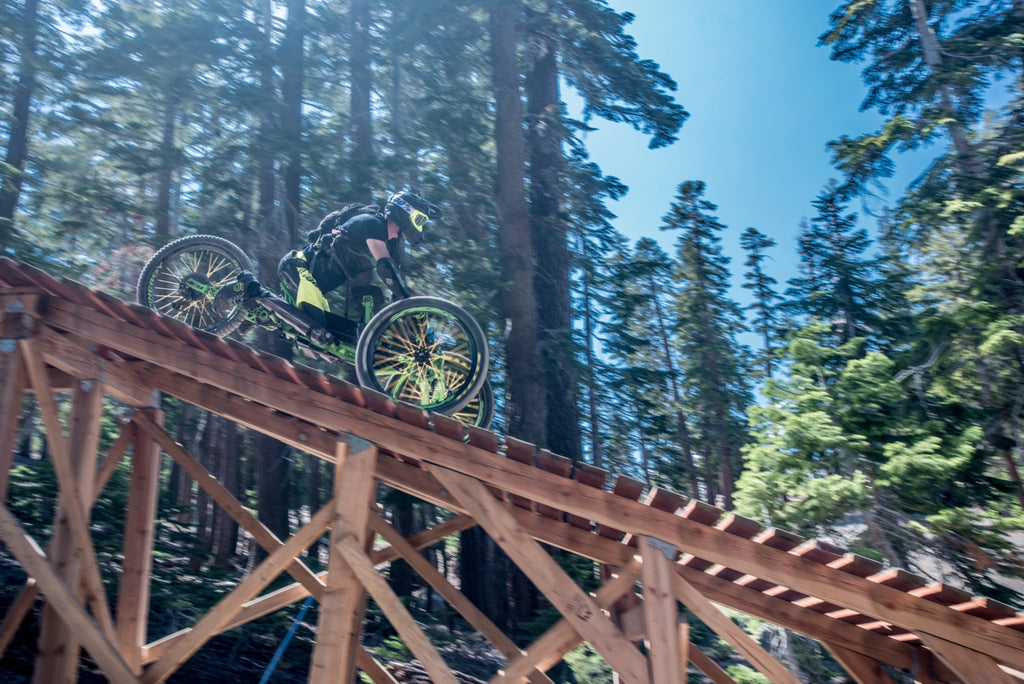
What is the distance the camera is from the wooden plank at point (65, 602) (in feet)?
16.1

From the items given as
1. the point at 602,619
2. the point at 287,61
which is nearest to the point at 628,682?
the point at 602,619

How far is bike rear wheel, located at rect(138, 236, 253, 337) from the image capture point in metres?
7.74

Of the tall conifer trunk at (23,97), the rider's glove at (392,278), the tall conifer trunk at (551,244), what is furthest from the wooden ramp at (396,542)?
the tall conifer trunk at (23,97)

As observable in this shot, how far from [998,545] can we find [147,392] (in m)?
9.06

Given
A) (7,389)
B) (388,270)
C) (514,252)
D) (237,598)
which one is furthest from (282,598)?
(514,252)

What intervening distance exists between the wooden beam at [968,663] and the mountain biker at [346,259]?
479cm

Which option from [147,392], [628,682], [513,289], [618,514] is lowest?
[628,682]

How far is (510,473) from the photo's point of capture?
16.8 feet

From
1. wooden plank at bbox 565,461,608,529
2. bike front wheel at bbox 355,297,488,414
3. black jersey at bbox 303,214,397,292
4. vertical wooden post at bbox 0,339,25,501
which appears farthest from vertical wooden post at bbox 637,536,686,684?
vertical wooden post at bbox 0,339,25,501

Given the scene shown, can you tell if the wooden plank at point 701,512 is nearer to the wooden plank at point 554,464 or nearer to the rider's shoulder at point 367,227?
the wooden plank at point 554,464

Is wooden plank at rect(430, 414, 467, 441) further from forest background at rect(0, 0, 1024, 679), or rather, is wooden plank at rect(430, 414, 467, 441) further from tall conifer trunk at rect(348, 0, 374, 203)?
tall conifer trunk at rect(348, 0, 374, 203)

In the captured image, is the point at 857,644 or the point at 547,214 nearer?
the point at 857,644

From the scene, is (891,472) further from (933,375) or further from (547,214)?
(547,214)

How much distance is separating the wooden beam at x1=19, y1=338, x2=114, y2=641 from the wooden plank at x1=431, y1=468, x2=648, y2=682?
2.53 m
